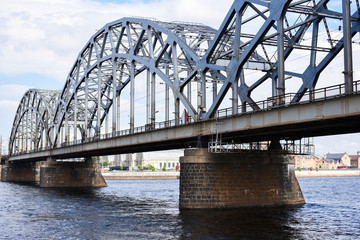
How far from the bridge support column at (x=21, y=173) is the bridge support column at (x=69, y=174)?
139ft

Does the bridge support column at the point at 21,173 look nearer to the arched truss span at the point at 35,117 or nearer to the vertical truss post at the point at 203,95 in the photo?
the arched truss span at the point at 35,117

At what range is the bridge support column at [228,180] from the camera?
138 feet

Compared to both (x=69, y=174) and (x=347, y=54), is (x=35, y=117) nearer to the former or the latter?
(x=69, y=174)

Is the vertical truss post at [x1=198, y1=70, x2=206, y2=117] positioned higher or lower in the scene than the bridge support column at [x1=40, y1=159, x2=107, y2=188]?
higher

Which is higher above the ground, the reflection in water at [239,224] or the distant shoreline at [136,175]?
Result: the reflection in water at [239,224]

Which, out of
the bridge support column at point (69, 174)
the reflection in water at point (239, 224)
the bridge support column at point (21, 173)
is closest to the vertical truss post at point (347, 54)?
the reflection in water at point (239, 224)

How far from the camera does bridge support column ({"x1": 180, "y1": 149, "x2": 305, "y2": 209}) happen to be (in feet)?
138

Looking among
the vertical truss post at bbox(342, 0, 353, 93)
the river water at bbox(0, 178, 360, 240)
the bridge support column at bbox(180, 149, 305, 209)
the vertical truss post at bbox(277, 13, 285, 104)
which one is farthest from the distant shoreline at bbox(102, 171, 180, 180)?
the vertical truss post at bbox(342, 0, 353, 93)

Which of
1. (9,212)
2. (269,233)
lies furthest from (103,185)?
(269,233)

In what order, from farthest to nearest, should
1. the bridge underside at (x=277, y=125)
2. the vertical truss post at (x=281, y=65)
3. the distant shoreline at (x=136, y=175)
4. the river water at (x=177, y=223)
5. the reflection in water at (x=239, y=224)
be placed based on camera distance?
the distant shoreline at (x=136, y=175)
the vertical truss post at (x=281, y=65)
the river water at (x=177, y=223)
the reflection in water at (x=239, y=224)
the bridge underside at (x=277, y=125)

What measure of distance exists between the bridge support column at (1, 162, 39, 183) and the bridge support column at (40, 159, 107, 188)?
4251cm

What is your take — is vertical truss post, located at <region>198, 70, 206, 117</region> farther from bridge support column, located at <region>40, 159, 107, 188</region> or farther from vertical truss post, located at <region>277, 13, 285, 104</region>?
bridge support column, located at <region>40, 159, 107, 188</region>

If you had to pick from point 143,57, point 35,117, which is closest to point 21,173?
point 35,117

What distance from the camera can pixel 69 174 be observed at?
9662 centimetres
